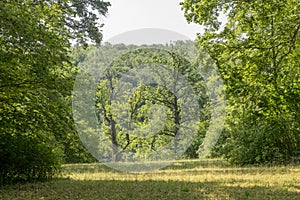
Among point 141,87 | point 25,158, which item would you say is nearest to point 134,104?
point 141,87

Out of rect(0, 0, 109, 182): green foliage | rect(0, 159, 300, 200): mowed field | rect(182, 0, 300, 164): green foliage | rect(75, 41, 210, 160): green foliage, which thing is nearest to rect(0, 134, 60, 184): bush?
rect(0, 0, 109, 182): green foliage

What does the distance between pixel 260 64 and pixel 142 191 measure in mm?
5093

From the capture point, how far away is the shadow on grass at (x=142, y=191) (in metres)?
7.63

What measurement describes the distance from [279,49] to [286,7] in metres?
1.34

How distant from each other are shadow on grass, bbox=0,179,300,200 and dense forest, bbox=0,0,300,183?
1251 mm

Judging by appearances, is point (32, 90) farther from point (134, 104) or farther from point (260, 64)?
point (134, 104)

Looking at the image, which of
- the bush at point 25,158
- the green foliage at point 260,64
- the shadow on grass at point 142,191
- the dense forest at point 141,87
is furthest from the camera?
the green foliage at point 260,64

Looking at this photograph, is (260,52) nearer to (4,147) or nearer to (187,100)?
(4,147)

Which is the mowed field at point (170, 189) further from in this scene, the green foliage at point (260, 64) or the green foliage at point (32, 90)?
the green foliage at point (260, 64)

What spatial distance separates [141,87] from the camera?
63.0ft

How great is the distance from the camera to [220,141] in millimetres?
22750

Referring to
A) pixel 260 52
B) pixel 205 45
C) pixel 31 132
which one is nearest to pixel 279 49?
pixel 260 52

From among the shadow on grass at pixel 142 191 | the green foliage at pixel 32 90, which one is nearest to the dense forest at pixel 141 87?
the green foliage at pixel 32 90

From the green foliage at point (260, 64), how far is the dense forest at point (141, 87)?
0.04 m
